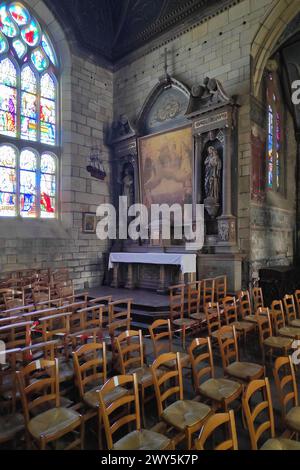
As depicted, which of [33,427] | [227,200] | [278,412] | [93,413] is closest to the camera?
[33,427]

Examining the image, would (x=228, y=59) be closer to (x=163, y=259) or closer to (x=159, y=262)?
(x=163, y=259)

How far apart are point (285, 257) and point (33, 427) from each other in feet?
31.5

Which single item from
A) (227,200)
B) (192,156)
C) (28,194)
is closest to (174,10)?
(192,156)

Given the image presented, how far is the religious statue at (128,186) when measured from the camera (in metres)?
10.5

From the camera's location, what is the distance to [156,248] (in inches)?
360

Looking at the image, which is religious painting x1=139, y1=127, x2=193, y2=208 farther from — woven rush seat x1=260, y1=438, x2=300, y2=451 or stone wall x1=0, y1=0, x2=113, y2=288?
woven rush seat x1=260, y1=438, x2=300, y2=451

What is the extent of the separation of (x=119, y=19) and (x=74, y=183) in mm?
5901

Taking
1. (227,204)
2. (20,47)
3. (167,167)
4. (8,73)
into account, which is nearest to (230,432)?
(227,204)

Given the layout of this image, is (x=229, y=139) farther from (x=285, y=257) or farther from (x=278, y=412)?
(x=278, y=412)

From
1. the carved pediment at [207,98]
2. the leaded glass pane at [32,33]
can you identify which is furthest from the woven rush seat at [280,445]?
the leaded glass pane at [32,33]

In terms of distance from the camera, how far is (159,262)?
816cm

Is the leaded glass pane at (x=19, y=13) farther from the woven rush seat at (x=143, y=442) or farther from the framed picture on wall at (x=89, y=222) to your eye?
the woven rush seat at (x=143, y=442)

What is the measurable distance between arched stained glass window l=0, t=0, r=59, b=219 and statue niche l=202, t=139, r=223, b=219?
459 centimetres

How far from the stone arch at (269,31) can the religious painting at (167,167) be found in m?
2.16
